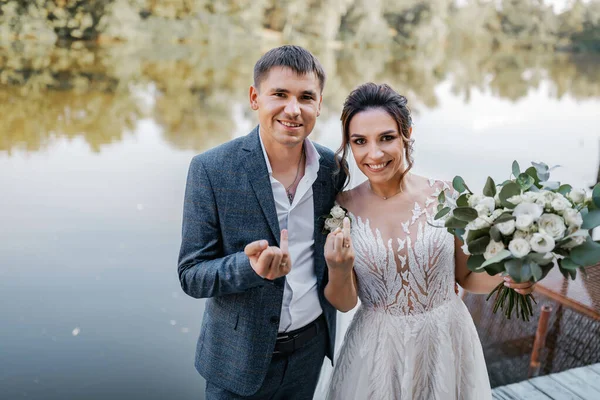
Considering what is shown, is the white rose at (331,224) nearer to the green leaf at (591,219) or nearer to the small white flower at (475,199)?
the small white flower at (475,199)

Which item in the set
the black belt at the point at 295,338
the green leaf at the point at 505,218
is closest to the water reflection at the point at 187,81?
the black belt at the point at 295,338

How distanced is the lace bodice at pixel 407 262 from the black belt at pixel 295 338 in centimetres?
23

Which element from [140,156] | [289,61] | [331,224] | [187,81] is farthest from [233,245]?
[187,81]

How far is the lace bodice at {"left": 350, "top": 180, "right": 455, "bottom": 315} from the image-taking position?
1629 millimetres

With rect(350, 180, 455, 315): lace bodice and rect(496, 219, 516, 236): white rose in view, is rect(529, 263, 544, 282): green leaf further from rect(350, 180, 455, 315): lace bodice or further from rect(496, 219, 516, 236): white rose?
rect(350, 180, 455, 315): lace bodice

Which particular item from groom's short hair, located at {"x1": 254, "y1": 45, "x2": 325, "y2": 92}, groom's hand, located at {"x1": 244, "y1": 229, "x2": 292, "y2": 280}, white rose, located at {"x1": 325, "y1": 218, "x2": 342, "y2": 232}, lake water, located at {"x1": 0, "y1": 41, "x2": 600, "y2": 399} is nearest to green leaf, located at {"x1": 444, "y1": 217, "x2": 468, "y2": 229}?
white rose, located at {"x1": 325, "y1": 218, "x2": 342, "y2": 232}

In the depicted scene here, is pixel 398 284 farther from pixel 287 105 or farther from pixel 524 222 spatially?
pixel 287 105

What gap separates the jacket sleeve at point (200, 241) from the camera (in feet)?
4.55

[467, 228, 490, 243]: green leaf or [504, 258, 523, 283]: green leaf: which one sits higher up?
[467, 228, 490, 243]: green leaf

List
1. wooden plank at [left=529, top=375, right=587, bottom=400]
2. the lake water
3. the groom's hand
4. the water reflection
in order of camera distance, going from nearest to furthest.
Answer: the groom's hand → wooden plank at [left=529, top=375, right=587, bottom=400] → the lake water → the water reflection

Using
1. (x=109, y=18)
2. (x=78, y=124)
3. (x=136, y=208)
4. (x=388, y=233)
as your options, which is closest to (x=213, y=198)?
(x=388, y=233)

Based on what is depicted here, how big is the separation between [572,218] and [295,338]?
0.84 metres

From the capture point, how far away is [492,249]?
135 cm

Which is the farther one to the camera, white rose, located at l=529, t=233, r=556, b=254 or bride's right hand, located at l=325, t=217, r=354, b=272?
bride's right hand, located at l=325, t=217, r=354, b=272
